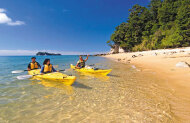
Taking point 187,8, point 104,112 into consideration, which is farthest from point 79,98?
point 187,8

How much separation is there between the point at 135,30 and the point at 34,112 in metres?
62.5

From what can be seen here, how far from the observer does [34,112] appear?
3861 mm

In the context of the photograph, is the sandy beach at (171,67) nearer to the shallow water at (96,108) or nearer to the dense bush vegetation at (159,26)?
the shallow water at (96,108)

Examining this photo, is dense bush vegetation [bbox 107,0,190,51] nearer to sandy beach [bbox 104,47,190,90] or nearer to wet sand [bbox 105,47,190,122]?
sandy beach [bbox 104,47,190,90]

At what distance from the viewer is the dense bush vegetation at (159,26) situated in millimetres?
33156

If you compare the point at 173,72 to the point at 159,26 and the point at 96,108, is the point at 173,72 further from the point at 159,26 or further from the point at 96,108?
the point at 159,26

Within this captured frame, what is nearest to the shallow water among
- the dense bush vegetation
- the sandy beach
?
the sandy beach

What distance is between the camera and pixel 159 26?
157 ft

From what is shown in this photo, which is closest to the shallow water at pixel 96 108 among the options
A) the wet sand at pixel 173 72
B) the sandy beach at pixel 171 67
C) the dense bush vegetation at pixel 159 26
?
the wet sand at pixel 173 72

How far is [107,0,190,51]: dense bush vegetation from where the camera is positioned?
3316cm

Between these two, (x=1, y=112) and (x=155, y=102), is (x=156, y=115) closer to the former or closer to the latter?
(x=155, y=102)

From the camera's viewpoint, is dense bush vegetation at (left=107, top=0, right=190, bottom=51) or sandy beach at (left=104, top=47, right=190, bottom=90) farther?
dense bush vegetation at (left=107, top=0, right=190, bottom=51)

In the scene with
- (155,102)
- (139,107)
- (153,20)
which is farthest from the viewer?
(153,20)

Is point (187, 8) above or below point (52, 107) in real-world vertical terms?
above
